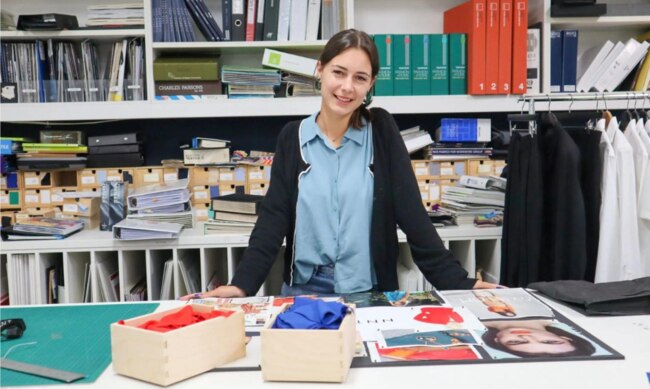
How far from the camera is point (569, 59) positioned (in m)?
2.79

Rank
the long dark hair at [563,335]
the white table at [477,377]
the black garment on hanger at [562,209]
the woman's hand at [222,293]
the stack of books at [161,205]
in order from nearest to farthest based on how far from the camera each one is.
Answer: the white table at [477,377]
the long dark hair at [563,335]
the woman's hand at [222,293]
the black garment on hanger at [562,209]
the stack of books at [161,205]

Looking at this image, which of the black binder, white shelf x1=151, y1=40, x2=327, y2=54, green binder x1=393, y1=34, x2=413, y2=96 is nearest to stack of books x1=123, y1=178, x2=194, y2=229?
white shelf x1=151, y1=40, x2=327, y2=54

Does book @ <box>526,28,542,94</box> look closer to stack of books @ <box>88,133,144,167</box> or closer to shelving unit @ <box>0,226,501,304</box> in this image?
shelving unit @ <box>0,226,501,304</box>

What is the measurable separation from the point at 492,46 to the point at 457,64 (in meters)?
0.17

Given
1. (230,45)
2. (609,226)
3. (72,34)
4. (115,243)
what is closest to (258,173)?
(230,45)

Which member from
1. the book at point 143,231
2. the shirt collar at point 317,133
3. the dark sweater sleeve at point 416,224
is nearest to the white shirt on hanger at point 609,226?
the dark sweater sleeve at point 416,224

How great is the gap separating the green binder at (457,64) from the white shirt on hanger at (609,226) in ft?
2.86

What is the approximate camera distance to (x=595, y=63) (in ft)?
9.27

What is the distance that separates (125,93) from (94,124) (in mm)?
368

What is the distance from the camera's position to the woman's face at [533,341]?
41.6 inches

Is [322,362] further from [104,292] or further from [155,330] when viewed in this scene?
[104,292]

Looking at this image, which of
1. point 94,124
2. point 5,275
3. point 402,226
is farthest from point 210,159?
point 402,226

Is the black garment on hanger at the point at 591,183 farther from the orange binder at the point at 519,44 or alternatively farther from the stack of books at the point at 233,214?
the stack of books at the point at 233,214

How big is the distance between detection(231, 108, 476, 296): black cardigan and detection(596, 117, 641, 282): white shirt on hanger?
0.75 meters
